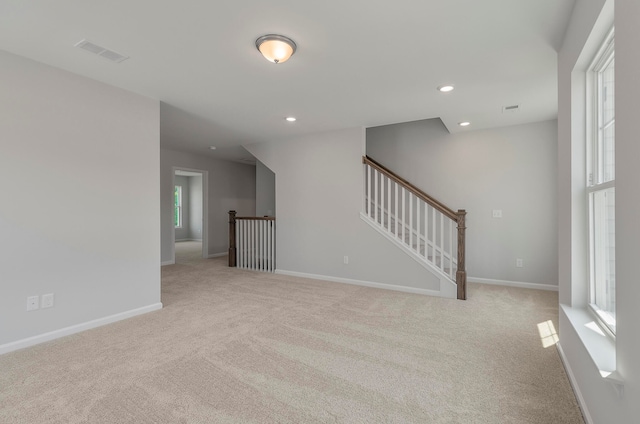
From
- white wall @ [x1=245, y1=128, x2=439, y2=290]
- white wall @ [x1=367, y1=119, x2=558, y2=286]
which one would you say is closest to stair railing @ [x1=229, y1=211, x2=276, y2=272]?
white wall @ [x1=245, y1=128, x2=439, y2=290]

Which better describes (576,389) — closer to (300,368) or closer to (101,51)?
(300,368)

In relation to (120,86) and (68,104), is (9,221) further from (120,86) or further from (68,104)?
(120,86)

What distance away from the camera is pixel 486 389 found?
6.20 ft

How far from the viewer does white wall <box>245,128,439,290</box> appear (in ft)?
14.5

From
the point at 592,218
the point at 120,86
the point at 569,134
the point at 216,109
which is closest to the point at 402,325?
the point at 592,218

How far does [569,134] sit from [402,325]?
2021 mm

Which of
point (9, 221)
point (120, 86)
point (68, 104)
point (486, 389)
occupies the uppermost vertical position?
point (120, 86)

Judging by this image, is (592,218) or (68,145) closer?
(592,218)

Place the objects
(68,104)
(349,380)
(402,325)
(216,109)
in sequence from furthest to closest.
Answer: (216,109) < (402,325) < (68,104) < (349,380)

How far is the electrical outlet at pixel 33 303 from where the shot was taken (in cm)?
251

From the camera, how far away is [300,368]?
2.13 meters

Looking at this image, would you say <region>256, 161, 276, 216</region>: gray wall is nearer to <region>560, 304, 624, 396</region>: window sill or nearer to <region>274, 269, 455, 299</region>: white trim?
<region>274, 269, 455, 299</region>: white trim

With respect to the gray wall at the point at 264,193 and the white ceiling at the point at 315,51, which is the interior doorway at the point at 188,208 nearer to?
the gray wall at the point at 264,193

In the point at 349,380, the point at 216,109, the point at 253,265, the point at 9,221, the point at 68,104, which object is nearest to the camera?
the point at 349,380
